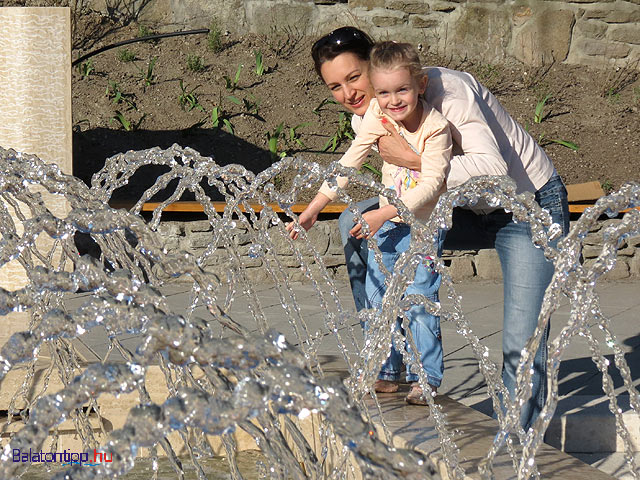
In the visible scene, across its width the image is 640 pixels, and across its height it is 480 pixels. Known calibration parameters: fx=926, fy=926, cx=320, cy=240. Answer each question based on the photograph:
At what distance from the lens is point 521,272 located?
3000mm

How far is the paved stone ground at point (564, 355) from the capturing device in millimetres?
3262

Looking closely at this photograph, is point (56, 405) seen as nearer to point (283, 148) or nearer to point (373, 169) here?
point (373, 169)

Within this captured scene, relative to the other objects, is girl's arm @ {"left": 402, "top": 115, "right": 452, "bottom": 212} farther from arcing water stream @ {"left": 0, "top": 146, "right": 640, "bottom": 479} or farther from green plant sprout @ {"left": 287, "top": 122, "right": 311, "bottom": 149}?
green plant sprout @ {"left": 287, "top": 122, "right": 311, "bottom": 149}

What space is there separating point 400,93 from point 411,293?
660 mm

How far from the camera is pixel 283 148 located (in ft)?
28.8

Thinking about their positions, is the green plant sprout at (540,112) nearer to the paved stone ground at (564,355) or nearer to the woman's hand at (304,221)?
the paved stone ground at (564,355)

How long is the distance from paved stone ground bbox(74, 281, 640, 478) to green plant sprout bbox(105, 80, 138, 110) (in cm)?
264

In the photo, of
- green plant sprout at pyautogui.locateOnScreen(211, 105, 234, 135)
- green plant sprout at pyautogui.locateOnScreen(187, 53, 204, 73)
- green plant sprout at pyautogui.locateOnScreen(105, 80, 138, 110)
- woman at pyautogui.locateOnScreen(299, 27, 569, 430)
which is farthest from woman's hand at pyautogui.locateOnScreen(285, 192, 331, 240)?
green plant sprout at pyautogui.locateOnScreen(187, 53, 204, 73)

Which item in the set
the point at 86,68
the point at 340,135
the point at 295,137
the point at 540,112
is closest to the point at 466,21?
the point at 540,112

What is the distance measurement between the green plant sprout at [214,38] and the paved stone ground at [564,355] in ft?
12.1

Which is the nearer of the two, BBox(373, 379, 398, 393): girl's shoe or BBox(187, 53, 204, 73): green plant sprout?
BBox(373, 379, 398, 393): girl's shoe

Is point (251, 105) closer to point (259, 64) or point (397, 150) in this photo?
point (259, 64)

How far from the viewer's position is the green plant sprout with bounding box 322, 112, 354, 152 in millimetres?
8773

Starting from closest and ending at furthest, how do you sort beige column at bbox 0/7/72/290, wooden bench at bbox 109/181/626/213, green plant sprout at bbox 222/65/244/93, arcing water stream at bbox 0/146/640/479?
arcing water stream at bbox 0/146/640/479 → beige column at bbox 0/7/72/290 → wooden bench at bbox 109/181/626/213 → green plant sprout at bbox 222/65/244/93
